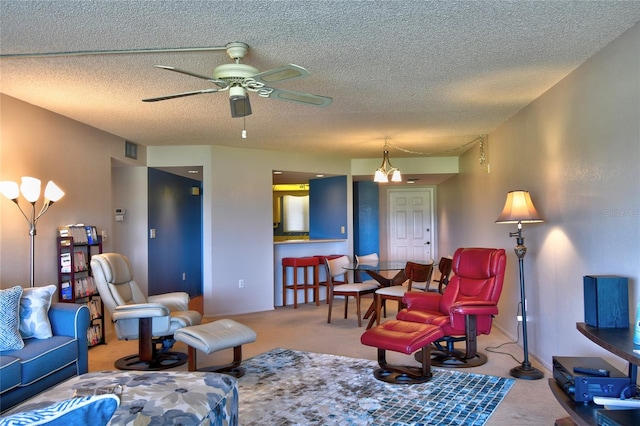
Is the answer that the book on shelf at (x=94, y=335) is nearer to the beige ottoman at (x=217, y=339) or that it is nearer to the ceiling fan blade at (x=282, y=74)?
the beige ottoman at (x=217, y=339)

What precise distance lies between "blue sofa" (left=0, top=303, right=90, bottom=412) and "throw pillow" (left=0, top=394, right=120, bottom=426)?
201cm

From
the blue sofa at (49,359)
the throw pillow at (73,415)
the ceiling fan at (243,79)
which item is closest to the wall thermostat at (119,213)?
the blue sofa at (49,359)

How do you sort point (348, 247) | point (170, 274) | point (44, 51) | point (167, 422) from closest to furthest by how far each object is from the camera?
point (167, 422), point (44, 51), point (170, 274), point (348, 247)

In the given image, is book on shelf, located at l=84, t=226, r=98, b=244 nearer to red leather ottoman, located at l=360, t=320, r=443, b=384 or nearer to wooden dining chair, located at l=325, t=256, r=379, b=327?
wooden dining chair, located at l=325, t=256, r=379, b=327

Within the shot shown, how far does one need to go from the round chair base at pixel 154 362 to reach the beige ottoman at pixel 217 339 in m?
0.36

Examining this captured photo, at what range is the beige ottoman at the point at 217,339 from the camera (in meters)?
3.39

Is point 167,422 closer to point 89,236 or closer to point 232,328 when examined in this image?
point 232,328

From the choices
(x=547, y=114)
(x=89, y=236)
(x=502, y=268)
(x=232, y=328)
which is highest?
(x=547, y=114)

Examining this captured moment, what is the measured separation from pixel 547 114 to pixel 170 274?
17.9 feet

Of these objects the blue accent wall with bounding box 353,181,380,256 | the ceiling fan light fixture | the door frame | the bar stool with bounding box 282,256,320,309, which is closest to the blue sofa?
the ceiling fan light fixture

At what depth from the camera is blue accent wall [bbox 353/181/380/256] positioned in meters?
8.33

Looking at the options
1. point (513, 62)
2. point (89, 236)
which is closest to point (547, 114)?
point (513, 62)

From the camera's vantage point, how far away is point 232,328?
12.2 ft

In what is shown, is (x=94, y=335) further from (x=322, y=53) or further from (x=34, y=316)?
(x=322, y=53)
